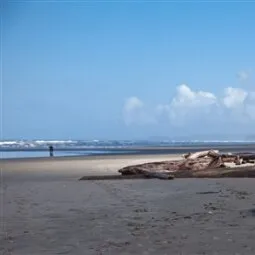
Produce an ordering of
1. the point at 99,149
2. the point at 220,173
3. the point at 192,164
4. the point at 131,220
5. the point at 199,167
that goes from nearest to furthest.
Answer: the point at 131,220 < the point at 220,173 < the point at 199,167 < the point at 192,164 < the point at 99,149

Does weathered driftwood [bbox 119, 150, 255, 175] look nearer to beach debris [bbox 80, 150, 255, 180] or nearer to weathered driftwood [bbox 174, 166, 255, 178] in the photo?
beach debris [bbox 80, 150, 255, 180]

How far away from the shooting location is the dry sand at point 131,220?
7.15 meters

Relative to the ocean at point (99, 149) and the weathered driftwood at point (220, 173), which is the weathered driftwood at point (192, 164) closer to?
→ the weathered driftwood at point (220, 173)

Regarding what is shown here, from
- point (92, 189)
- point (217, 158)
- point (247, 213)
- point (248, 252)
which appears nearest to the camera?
point (248, 252)

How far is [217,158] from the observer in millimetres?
23781

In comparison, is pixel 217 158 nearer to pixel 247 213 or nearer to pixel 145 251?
pixel 247 213

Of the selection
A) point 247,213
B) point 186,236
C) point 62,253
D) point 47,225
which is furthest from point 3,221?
point 247,213

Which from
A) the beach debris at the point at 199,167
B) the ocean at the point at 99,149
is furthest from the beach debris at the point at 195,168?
the ocean at the point at 99,149

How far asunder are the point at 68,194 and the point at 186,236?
724 cm

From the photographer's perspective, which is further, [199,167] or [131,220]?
[199,167]

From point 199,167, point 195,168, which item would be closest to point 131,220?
point 195,168

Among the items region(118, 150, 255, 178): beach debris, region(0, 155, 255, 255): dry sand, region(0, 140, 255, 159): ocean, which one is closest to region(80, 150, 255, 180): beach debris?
region(118, 150, 255, 178): beach debris

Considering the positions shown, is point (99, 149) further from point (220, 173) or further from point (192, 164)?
point (220, 173)

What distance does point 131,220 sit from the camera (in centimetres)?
937
